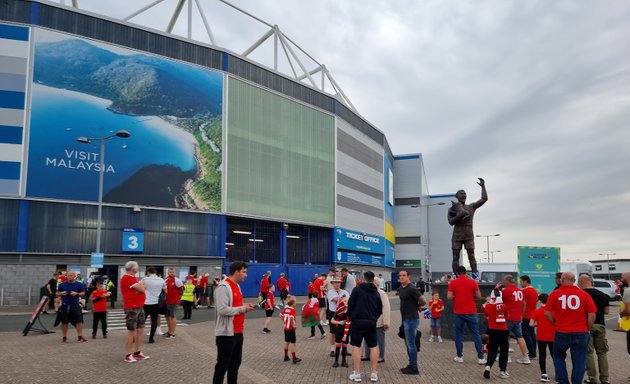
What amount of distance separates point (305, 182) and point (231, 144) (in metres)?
9.13

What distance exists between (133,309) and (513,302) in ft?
25.5

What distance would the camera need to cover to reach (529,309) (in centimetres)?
1173

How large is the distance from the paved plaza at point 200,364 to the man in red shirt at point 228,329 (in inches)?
87.3

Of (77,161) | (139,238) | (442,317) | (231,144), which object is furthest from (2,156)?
(442,317)

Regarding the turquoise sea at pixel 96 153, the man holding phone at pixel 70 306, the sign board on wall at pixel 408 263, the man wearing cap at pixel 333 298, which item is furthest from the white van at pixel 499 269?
the sign board on wall at pixel 408 263

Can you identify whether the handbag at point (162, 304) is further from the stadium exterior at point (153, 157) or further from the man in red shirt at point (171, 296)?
the stadium exterior at point (153, 157)

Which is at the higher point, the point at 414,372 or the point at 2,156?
the point at 2,156

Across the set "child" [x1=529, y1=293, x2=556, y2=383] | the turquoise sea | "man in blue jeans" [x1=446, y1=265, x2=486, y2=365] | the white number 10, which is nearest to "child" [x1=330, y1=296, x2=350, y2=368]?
"man in blue jeans" [x1=446, y1=265, x2=486, y2=365]

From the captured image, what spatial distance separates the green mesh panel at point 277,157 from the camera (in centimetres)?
4084

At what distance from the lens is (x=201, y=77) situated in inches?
1535

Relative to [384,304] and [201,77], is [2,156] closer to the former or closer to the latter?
[201,77]

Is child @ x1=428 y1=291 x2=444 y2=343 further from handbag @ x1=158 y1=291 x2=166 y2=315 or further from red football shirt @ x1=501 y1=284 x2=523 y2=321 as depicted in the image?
handbag @ x1=158 y1=291 x2=166 y2=315

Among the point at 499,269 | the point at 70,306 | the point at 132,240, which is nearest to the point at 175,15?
the point at 132,240

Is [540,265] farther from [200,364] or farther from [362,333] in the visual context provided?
[200,364]
